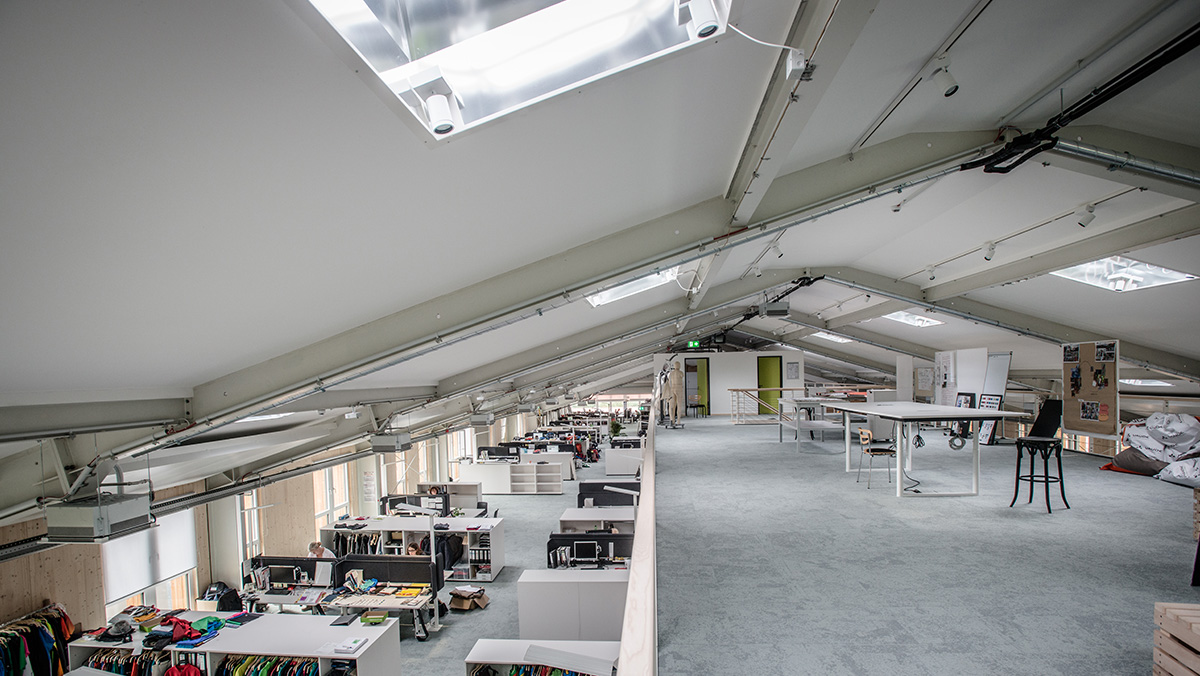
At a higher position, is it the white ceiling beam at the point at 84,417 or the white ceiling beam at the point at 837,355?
the white ceiling beam at the point at 84,417

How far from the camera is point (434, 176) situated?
6.66ft

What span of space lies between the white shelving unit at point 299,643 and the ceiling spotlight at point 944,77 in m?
6.28

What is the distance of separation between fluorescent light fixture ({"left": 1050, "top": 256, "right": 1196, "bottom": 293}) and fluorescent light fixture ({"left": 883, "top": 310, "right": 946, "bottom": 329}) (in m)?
4.64

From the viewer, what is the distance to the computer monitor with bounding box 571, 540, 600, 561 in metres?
6.68

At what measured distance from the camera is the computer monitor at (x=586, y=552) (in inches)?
263

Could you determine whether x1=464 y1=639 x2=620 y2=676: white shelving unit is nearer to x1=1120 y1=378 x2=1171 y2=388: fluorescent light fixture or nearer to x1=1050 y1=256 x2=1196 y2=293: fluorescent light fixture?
x1=1050 y1=256 x2=1196 y2=293: fluorescent light fixture

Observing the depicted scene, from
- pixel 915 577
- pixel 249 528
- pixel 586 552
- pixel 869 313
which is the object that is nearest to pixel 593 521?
pixel 586 552

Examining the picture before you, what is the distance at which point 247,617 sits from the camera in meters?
5.92

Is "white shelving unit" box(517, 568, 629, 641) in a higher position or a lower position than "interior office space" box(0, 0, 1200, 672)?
lower

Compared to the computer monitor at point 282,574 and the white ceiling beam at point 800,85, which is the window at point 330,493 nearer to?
the computer monitor at point 282,574

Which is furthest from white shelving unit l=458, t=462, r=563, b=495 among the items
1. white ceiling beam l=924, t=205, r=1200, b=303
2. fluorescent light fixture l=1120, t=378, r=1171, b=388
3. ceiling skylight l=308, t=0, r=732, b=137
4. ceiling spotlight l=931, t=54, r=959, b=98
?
ceiling skylight l=308, t=0, r=732, b=137

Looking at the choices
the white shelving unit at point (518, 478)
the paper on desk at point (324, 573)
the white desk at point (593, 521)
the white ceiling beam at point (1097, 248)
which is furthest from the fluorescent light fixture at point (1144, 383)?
the paper on desk at point (324, 573)

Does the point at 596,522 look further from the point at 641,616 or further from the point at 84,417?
the point at 641,616

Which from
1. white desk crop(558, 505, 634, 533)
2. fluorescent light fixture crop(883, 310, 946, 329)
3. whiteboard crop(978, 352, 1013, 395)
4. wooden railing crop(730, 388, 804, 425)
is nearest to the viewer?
white desk crop(558, 505, 634, 533)
